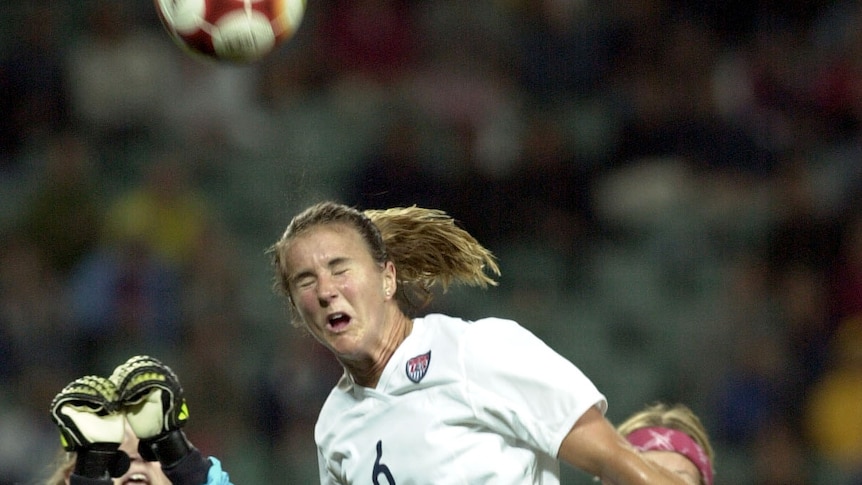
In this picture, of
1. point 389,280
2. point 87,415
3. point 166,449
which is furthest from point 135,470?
point 389,280

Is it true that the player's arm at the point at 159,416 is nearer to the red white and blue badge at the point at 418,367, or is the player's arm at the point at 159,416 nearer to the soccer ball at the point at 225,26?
the red white and blue badge at the point at 418,367

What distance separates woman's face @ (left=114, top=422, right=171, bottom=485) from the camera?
3377 millimetres

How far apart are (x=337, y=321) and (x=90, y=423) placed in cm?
64

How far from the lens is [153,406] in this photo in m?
3.26

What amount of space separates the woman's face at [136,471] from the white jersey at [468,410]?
19.7 inches

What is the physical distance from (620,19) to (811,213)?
5.14ft

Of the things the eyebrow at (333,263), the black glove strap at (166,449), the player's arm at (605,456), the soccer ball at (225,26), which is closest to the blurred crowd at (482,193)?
the soccer ball at (225,26)

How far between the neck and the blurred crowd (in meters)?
2.42

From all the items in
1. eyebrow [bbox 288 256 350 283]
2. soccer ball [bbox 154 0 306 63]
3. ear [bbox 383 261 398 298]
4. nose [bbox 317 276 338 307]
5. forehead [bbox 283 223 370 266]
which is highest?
soccer ball [bbox 154 0 306 63]

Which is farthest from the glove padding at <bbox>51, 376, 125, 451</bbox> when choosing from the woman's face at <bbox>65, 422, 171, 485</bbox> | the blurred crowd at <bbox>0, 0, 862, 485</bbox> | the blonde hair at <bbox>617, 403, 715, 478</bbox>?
the blurred crowd at <bbox>0, 0, 862, 485</bbox>

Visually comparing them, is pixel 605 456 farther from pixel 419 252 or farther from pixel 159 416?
pixel 159 416

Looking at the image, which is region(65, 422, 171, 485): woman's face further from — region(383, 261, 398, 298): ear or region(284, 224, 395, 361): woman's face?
region(383, 261, 398, 298): ear

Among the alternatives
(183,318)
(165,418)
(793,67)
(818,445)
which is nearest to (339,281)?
(165,418)

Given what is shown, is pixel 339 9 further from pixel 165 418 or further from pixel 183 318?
pixel 165 418
